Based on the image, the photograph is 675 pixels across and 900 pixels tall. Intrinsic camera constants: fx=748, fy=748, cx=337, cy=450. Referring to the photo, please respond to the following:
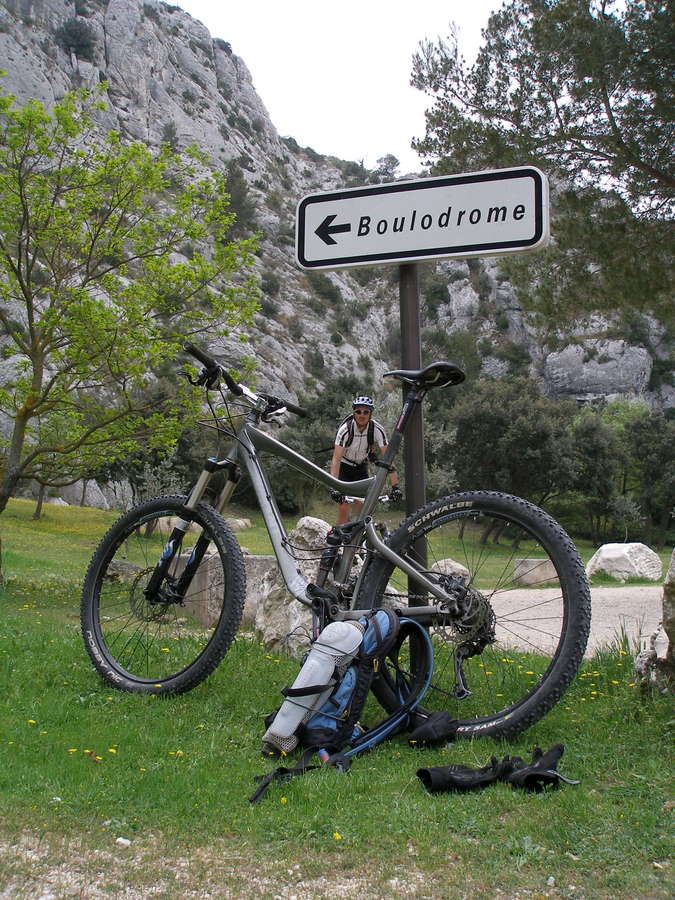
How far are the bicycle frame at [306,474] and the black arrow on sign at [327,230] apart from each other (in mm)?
1004

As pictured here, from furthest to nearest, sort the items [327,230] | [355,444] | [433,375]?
[355,444]
[327,230]
[433,375]

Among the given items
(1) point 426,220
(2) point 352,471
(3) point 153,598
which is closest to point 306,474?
(3) point 153,598

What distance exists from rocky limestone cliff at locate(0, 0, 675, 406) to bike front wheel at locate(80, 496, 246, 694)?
5355cm

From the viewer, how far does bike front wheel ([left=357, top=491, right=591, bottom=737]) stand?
3053mm

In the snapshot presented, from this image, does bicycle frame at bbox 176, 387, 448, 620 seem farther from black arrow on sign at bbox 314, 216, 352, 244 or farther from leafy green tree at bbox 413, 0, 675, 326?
leafy green tree at bbox 413, 0, 675, 326

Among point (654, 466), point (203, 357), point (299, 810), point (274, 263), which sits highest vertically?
point (274, 263)

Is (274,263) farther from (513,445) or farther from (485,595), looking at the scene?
(485,595)

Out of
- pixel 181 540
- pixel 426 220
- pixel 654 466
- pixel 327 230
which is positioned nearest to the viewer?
pixel 426 220

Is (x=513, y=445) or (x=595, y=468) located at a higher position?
(x=513, y=445)

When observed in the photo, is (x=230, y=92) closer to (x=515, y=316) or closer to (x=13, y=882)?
(x=515, y=316)

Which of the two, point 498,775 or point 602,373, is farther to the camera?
point 602,373

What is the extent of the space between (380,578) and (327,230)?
75.4 inches

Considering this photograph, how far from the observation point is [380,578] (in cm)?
352

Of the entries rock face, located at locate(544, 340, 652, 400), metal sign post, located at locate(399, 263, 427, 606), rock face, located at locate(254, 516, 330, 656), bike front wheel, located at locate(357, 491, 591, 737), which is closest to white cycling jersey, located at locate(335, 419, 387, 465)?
rock face, located at locate(254, 516, 330, 656)
